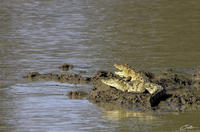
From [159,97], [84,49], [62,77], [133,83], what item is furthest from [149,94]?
[84,49]

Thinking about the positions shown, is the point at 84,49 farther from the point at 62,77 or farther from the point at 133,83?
the point at 133,83

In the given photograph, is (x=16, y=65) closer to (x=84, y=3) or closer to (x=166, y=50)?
(x=166, y=50)

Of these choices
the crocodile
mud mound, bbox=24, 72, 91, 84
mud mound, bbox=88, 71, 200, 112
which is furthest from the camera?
mud mound, bbox=24, 72, 91, 84

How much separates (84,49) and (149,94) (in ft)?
14.9

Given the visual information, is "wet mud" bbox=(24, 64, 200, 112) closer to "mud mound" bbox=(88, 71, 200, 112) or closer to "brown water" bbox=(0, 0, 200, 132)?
"mud mound" bbox=(88, 71, 200, 112)

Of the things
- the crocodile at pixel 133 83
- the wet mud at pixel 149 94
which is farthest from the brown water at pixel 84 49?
the crocodile at pixel 133 83

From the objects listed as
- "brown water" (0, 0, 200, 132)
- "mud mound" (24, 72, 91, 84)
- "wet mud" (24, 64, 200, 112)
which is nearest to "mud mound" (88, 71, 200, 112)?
"wet mud" (24, 64, 200, 112)

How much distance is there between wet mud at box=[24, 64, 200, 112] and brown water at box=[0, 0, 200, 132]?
0.26 metres

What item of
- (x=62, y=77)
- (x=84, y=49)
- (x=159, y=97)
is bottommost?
(x=159, y=97)

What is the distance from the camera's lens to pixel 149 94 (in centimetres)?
959

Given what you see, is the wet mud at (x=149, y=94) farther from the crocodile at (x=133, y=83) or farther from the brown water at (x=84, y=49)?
the brown water at (x=84, y=49)

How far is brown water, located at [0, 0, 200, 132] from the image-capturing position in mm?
8664

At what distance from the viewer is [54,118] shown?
874cm

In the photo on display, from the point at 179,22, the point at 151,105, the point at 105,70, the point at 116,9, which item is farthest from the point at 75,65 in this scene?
the point at 116,9
